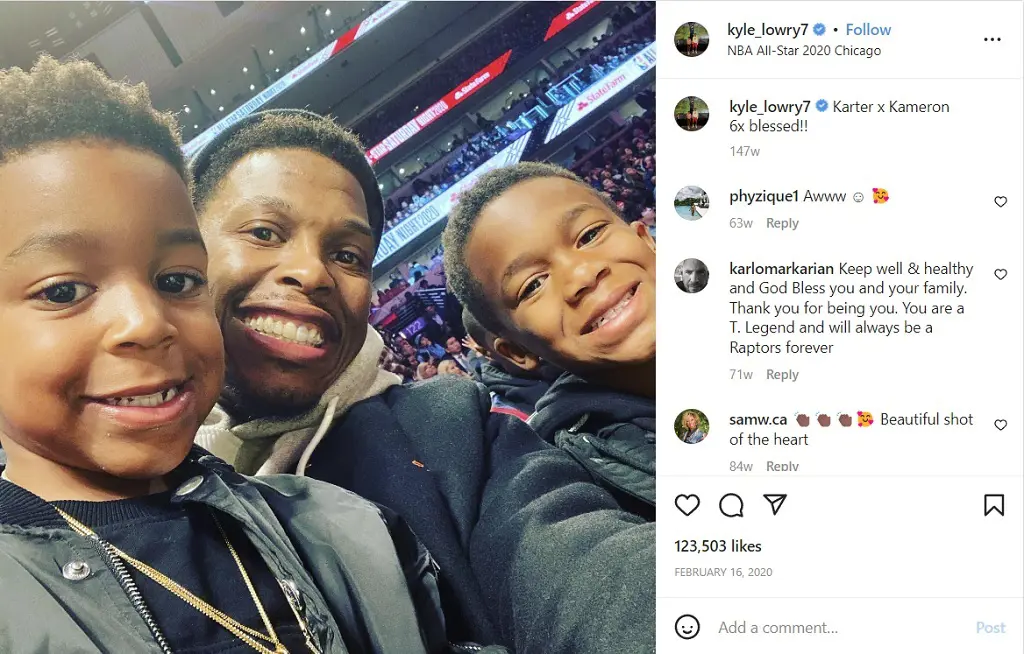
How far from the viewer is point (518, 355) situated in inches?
42.2

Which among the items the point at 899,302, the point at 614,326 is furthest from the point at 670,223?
the point at 899,302

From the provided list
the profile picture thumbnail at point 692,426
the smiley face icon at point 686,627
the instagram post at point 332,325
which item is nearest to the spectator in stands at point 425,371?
the instagram post at point 332,325

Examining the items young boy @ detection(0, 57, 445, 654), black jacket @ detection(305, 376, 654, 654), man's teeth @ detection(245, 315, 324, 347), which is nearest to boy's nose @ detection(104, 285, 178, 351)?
young boy @ detection(0, 57, 445, 654)

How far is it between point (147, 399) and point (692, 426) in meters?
0.62

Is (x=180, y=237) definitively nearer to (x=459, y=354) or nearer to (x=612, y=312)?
(x=459, y=354)

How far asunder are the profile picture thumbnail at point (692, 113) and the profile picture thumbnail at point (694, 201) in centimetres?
7

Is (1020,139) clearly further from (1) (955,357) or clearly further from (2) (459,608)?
(2) (459,608)

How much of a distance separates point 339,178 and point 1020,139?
84 cm

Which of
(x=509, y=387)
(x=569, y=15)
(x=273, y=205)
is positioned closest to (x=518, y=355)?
(x=509, y=387)

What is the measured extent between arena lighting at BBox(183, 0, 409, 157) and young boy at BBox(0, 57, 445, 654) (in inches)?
2.5

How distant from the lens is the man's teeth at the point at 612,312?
1.03 metres

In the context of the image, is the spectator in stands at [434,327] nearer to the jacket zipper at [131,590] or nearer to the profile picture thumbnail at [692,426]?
the profile picture thumbnail at [692,426]

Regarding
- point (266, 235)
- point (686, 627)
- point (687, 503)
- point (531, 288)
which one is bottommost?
point (686, 627)

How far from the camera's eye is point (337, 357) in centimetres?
98
